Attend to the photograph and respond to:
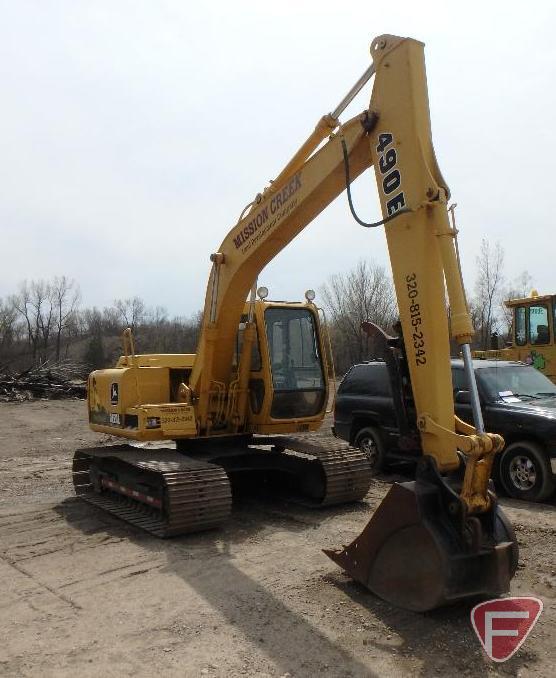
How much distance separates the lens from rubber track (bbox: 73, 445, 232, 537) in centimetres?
665

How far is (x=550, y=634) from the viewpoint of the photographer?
14.0 ft

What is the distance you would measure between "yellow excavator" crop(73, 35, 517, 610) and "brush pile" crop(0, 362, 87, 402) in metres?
16.5

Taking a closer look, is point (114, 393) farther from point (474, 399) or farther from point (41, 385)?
point (41, 385)

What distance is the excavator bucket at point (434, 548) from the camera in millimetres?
4191

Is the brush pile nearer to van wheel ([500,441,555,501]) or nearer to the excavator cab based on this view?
the excavator cab

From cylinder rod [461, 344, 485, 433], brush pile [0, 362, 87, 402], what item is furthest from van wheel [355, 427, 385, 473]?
brush pile [0, 362, 87, 402]

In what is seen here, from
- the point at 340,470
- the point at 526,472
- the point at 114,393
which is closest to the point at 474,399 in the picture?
the point at 340,470

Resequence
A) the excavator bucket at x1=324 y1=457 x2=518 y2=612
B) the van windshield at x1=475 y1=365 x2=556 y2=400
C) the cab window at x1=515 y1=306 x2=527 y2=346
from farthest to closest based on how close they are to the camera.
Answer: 1. the cab window at x1=515 y1=306 x2=527 y2=346
2. the van windshield at x1=475 y1=365 x2=556 y2=400
3. the excavator bucket at x1=324 y1=457 x2=518 y2=612

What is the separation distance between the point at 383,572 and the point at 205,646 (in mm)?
1411

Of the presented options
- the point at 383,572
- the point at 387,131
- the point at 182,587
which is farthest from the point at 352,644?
the point at 387,131

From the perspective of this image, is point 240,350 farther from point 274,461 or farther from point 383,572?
point 383,572

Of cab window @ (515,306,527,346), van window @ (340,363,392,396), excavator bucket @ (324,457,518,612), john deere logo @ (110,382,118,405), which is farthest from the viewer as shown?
cab window @ (515,306,527,346)

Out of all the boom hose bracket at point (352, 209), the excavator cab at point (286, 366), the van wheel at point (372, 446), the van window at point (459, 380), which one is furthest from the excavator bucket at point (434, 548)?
the van wheel at point (372, 446)

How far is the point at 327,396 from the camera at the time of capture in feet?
26.9
